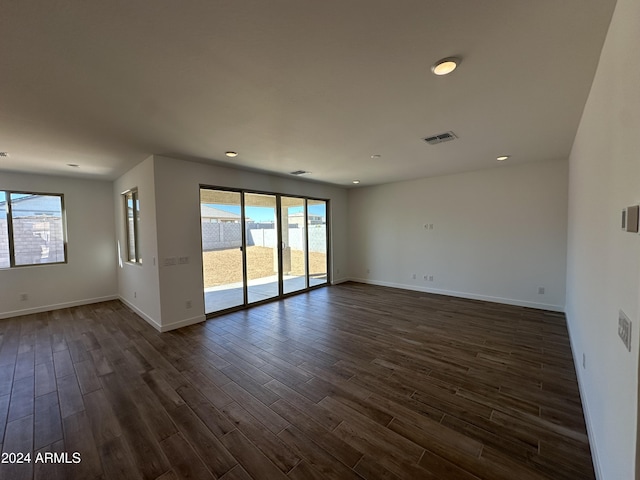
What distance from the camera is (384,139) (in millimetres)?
3236

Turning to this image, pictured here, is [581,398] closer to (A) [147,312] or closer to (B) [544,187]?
(B) [544,187]

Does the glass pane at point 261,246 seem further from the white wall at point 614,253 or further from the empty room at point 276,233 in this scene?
the white wall at point 614,253

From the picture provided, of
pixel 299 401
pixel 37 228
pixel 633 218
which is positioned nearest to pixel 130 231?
pixel 37 228

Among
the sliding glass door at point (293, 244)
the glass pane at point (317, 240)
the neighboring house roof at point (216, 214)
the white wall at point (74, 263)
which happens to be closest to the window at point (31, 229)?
the white wall at point (74, 263)

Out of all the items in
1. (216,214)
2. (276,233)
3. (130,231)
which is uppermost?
(216,214)

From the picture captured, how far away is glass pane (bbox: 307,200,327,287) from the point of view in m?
6.41

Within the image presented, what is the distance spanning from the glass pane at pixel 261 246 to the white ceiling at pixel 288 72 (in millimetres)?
1733

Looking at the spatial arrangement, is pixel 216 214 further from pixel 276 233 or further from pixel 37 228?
pixel 37 228

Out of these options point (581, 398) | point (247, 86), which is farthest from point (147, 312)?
point (581, 398)

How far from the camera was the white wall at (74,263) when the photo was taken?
465 centimetres

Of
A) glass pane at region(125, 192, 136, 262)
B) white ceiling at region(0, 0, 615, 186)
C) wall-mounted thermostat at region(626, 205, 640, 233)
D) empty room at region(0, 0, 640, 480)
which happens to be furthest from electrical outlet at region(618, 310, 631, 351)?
glass pane at region(125, 192, 136, 262)

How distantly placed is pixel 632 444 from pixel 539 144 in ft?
12.4

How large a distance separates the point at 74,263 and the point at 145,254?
2.48 meters

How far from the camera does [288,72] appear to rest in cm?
183
